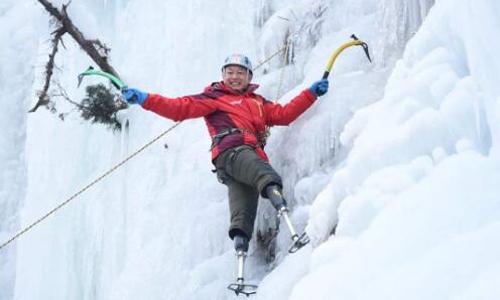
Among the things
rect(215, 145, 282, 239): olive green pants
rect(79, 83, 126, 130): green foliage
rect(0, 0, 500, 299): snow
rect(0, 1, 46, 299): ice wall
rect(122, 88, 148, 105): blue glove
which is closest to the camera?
rect(0, 0, 500, 299): snow

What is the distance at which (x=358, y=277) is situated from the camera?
1.66m

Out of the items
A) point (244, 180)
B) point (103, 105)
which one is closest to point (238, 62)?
point (244, 180)

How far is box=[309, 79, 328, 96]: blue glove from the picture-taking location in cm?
352

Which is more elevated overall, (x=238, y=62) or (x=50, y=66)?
(x=50, y=66)

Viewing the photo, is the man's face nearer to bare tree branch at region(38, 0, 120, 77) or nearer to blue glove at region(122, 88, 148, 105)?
blue glove at region(122, 88, 148, 105)

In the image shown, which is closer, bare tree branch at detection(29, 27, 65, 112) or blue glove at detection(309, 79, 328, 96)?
blue glove at detection(309, 79, 328, 96)

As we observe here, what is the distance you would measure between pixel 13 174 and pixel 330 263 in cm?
1032

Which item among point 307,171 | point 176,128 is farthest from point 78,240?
point 307,171

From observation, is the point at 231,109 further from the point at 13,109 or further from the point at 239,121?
the point at 13,109

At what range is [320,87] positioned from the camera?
11.6ft

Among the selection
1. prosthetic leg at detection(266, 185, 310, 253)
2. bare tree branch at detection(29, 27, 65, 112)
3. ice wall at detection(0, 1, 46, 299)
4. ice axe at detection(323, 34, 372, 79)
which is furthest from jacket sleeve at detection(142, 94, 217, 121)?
ice wall at detection(0, 1, 46, 299)

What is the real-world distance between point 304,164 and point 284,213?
0.56 m

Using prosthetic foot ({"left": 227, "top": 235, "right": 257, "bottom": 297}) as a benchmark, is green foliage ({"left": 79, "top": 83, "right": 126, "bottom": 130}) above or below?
above

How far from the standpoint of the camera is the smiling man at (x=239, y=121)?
10.3 ft
